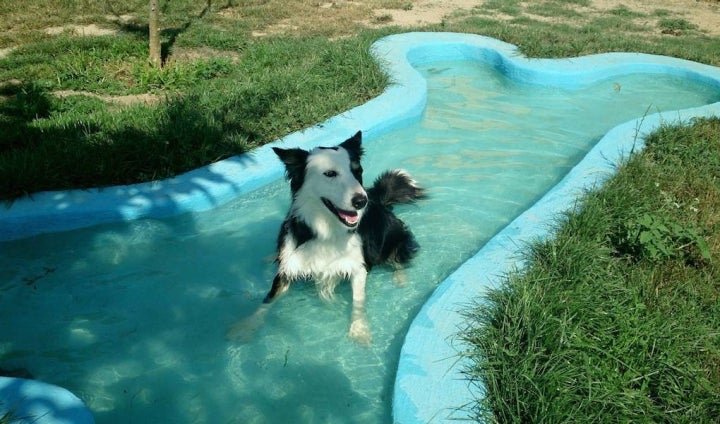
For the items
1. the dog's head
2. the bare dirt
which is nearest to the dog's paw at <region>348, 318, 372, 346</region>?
the dog's head

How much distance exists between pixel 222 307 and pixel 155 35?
15.0 ft

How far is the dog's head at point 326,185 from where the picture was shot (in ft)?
11.2

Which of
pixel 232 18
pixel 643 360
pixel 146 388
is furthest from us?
pixel 232 18

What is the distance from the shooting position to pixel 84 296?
4035 mm

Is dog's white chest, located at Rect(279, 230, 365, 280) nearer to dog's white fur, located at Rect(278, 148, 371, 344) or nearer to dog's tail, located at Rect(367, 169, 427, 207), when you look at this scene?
dog's white fur, located at Rect(278, 148, 371, 344)

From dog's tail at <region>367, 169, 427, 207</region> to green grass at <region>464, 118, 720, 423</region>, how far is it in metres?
1.34

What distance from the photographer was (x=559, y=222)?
4.39 m

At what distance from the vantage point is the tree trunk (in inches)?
274

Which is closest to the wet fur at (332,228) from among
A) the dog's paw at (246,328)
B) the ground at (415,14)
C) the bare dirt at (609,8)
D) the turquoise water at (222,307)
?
the dog's paw at (246,328)

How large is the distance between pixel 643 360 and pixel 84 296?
3.77 metres

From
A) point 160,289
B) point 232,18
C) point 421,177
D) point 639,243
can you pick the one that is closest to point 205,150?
point 160,289

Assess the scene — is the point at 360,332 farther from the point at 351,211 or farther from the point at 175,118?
the point at 175,118

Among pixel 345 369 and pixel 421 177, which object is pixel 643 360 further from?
pixel 421 177

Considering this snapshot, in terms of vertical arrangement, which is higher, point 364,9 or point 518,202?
point 364,9
